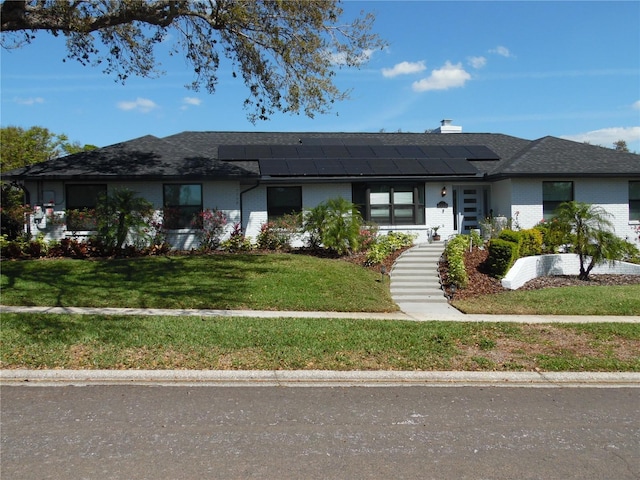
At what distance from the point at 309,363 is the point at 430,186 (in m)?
14.6

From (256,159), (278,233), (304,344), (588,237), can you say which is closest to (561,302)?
(588,237)

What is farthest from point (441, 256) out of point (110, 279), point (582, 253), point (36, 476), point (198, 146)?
point (36, 476)

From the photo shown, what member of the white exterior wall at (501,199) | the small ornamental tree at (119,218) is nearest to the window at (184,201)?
the small ornamental tree at (119,218)

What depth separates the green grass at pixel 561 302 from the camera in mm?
11906

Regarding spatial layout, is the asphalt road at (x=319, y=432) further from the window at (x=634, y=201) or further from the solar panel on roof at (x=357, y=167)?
the window at (x=634, y=201)

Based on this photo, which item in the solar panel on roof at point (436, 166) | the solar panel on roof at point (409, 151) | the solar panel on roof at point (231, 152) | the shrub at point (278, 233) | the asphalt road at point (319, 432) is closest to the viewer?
the asphalt road at point (319, 432)

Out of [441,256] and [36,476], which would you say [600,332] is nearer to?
[441,256]

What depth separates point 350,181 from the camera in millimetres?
20094

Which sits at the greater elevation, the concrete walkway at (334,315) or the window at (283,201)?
the window at (283,201)

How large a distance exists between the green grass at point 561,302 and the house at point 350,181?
6.63 meters

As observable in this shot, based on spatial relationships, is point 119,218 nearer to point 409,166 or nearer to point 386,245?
point 386,245

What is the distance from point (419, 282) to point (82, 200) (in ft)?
37.3

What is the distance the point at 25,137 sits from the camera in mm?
39844

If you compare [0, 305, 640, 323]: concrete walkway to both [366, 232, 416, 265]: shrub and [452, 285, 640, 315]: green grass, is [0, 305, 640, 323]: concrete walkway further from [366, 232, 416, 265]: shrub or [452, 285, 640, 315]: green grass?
[366, 232, 416, 265]: shrub
